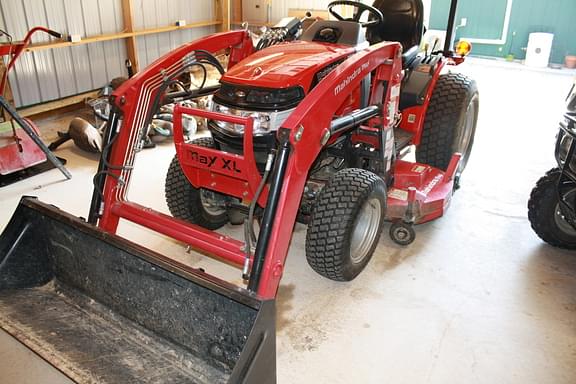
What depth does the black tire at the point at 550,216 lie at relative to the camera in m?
2.97

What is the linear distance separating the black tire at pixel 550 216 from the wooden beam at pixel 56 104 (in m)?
4.59

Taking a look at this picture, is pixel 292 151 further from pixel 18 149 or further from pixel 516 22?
pixel 516 22

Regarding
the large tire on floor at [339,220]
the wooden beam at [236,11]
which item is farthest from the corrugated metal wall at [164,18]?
the large tire on floor at [339,220]

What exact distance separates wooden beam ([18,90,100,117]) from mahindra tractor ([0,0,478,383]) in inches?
116

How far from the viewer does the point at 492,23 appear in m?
9.06

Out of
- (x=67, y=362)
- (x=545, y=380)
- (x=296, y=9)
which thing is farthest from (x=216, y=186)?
(x=296, y=9)

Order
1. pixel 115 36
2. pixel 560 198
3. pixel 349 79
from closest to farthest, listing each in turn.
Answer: pixel 349 79 → pixel 560 198 → pixel 115 36

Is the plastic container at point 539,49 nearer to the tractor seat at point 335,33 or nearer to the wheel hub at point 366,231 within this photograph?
the tractor seat at point 335,33

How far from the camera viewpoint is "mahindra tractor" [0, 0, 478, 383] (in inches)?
75.5

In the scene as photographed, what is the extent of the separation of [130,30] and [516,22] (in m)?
6.67

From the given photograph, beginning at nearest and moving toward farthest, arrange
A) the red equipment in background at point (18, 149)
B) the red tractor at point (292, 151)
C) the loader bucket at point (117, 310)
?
1. the loader bucket at point (117, 310)
2. the red tractor at point (292, 151)
3. the red equipment in background at point (18, 149)

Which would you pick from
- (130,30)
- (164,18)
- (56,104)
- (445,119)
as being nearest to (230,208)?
(445,119)

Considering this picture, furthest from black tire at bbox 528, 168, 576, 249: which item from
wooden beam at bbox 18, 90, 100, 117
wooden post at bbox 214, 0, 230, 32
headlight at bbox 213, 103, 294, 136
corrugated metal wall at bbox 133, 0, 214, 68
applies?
wooden post at bbox 214, 0, 230, 32

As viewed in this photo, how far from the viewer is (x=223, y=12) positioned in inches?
298
